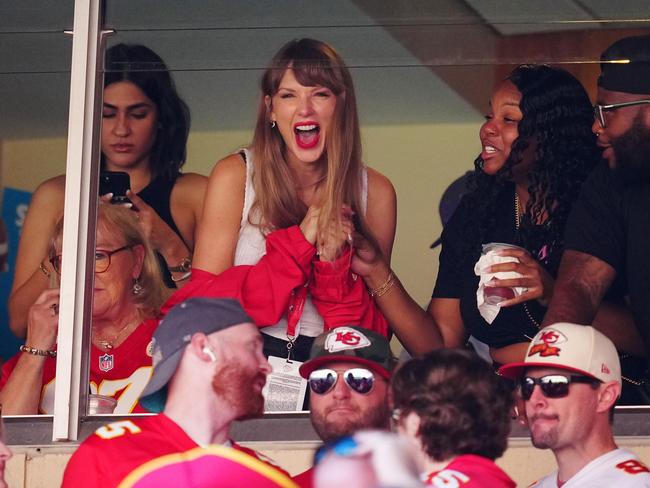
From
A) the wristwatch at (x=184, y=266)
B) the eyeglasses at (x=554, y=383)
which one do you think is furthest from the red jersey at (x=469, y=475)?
the wristwatch at (x=184, y=266)

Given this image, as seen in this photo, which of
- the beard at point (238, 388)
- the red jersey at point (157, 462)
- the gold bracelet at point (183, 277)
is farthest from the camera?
the gold bracelet at point (183, 277)

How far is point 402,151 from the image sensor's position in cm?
593

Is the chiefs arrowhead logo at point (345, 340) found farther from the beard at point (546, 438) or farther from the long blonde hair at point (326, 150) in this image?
the long blonde hair at point (326, 150)

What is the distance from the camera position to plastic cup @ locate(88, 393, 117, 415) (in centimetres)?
509

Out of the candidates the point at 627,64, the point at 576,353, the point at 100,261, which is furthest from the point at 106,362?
→ the point at 627,64

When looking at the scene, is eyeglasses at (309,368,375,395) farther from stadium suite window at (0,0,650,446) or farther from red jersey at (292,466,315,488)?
stadium suite window at (0,0,650,446)

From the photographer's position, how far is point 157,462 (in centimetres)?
327

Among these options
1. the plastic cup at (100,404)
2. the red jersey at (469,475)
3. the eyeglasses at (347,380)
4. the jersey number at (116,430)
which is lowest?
the plastic cup at (100,404)

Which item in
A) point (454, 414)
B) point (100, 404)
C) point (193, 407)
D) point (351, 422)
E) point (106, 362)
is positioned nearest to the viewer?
point (454, 414)

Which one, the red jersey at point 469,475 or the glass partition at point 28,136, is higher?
the glass partition at point 28,136

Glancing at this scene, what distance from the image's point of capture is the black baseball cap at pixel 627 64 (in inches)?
206

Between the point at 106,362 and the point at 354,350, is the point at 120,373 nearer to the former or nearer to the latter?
the point at 106,362

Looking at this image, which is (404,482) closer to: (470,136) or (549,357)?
(549,357)

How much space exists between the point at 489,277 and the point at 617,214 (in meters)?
0.62
